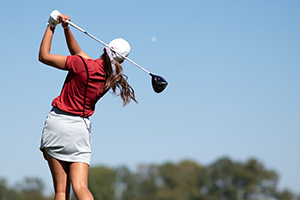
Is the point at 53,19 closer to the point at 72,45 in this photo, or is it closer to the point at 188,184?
the point at 72,45

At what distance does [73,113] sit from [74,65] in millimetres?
560

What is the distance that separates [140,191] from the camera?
361 feet

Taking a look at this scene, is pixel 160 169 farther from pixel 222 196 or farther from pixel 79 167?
pixel 79 167

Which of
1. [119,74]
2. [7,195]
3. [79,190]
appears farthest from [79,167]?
[7,195]

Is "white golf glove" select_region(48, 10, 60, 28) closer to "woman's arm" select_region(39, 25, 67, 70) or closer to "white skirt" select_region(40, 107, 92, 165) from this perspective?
"woman's arm" select_region(39, 25, 67, 70)

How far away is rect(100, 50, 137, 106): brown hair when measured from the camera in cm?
650

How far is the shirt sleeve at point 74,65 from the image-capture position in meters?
6.32

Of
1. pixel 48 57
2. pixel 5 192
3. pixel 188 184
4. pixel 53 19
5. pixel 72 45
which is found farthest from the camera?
pixel 188 184

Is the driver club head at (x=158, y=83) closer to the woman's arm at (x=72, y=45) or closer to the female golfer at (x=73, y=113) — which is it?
the female golfer at (x=73, y=113)

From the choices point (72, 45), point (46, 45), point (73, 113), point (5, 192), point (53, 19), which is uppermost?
point (53, 19)

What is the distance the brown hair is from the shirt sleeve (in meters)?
0.31

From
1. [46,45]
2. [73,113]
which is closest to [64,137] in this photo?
[73,113]

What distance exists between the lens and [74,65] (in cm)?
633

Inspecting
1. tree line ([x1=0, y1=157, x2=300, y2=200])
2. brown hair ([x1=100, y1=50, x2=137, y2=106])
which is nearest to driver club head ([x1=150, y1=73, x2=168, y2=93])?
brown hair ([x1=100, y1=50, x2=137, y2=106])
